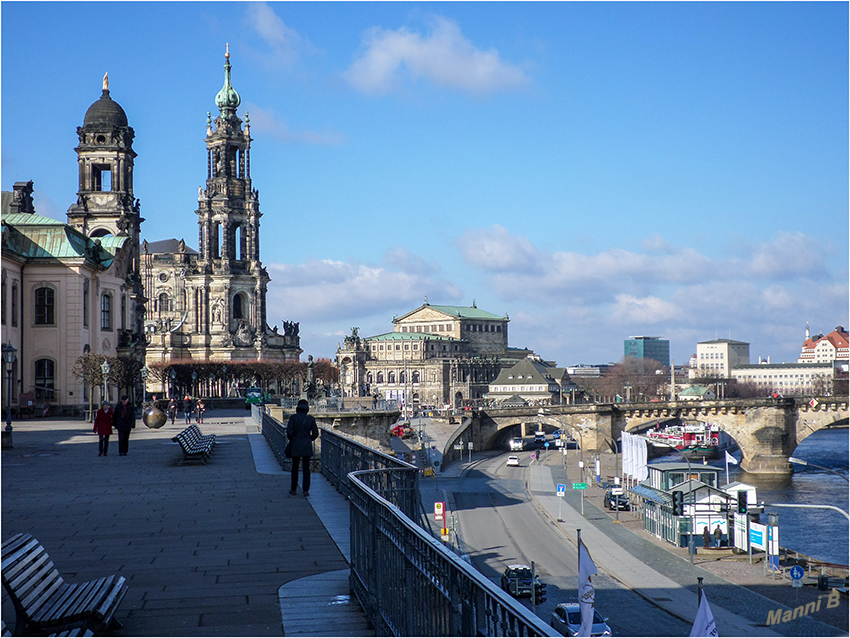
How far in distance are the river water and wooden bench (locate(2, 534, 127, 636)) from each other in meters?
31.7

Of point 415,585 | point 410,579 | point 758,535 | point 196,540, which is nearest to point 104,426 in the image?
point 196,540

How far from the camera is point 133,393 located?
6444 cm

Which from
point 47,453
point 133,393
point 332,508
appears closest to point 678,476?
→ point 133,393

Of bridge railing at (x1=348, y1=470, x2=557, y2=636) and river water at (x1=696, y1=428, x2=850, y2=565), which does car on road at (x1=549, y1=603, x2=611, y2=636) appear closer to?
river water at (x1=696, y1=428, x2=850, y2=565)

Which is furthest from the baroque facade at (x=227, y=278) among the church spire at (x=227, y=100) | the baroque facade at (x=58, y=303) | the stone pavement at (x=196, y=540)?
the stone pavement at (x=196, y=540)

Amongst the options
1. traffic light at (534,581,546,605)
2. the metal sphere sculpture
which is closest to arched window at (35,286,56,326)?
the metal sphere sculpture

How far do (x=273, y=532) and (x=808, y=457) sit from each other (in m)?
104

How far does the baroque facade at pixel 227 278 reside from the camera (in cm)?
9488

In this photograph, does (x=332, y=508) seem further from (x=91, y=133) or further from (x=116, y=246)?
(x=91, y=133)

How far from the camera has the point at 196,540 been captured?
451 inches

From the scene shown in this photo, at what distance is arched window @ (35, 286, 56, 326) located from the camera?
1959 inches

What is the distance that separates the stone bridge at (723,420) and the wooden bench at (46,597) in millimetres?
91163

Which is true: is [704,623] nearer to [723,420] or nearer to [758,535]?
[758,535]

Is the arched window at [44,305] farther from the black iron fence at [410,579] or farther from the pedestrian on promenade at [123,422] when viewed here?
the black iron fence at [410,579]
